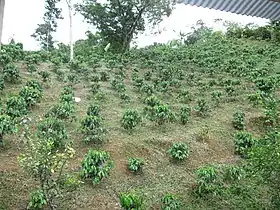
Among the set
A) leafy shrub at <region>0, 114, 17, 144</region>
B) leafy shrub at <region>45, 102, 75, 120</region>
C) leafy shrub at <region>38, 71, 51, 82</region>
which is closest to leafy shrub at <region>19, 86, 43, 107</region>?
leafy shrub at <region>45, 102, 75, 120</region>

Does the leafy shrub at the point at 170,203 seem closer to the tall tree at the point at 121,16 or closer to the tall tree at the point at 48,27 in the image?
the tall tree at the point at 121,16

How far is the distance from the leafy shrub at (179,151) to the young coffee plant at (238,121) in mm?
2196

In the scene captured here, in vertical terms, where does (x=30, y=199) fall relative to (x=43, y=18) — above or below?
Answer: below

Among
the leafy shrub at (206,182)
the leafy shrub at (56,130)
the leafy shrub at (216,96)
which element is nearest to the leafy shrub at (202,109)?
the leafy shrub at (216,96)

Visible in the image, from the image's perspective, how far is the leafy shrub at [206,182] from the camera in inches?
267

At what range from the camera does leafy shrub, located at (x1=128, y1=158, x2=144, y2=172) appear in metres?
7.20

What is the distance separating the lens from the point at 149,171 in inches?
293

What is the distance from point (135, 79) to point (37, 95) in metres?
4.11

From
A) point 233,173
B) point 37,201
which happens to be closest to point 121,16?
point 233,173

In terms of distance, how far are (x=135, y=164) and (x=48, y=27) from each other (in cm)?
2193

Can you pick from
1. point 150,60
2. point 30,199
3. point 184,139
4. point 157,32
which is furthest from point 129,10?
point 30,199

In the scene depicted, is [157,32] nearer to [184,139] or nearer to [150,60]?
[150,60]

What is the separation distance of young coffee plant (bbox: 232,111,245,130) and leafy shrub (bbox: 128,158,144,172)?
3.21 m

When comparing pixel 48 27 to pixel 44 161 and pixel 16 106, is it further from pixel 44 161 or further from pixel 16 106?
pixel 44 161
